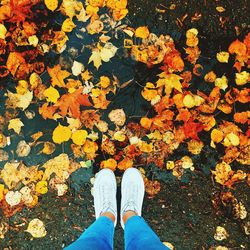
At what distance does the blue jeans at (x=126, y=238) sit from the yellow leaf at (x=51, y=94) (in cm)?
92

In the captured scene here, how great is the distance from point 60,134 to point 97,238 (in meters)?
0.88

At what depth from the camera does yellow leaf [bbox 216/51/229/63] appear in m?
2.55

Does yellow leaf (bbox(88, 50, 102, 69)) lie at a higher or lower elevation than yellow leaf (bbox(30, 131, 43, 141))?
higher

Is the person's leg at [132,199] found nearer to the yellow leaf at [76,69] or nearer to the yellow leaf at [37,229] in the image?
the yellow leaf at [37,229]

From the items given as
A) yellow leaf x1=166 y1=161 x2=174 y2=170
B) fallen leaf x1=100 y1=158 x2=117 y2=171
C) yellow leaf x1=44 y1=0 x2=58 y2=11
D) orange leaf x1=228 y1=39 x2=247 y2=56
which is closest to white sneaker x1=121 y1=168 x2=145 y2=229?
fallen leaf x1=100 y1=158 x2=117 y2=171

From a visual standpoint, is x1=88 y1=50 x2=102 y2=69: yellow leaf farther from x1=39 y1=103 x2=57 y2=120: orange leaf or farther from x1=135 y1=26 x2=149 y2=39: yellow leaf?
x1=39 y1=103 x2=57 y2=120: orange leaf

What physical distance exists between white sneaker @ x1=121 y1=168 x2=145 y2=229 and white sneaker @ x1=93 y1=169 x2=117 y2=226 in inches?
3.4

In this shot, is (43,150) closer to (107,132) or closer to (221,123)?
(107,132)

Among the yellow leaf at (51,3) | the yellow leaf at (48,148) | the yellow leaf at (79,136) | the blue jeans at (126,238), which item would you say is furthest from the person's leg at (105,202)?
the yellow leaf at (51,3)

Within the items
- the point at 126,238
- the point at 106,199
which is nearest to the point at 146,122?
the point at 106,199

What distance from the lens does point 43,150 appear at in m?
2.54

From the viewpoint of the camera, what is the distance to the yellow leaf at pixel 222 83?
99.8 inches

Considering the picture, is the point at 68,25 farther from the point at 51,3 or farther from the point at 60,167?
the point at 60,167

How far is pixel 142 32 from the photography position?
8.35ft
